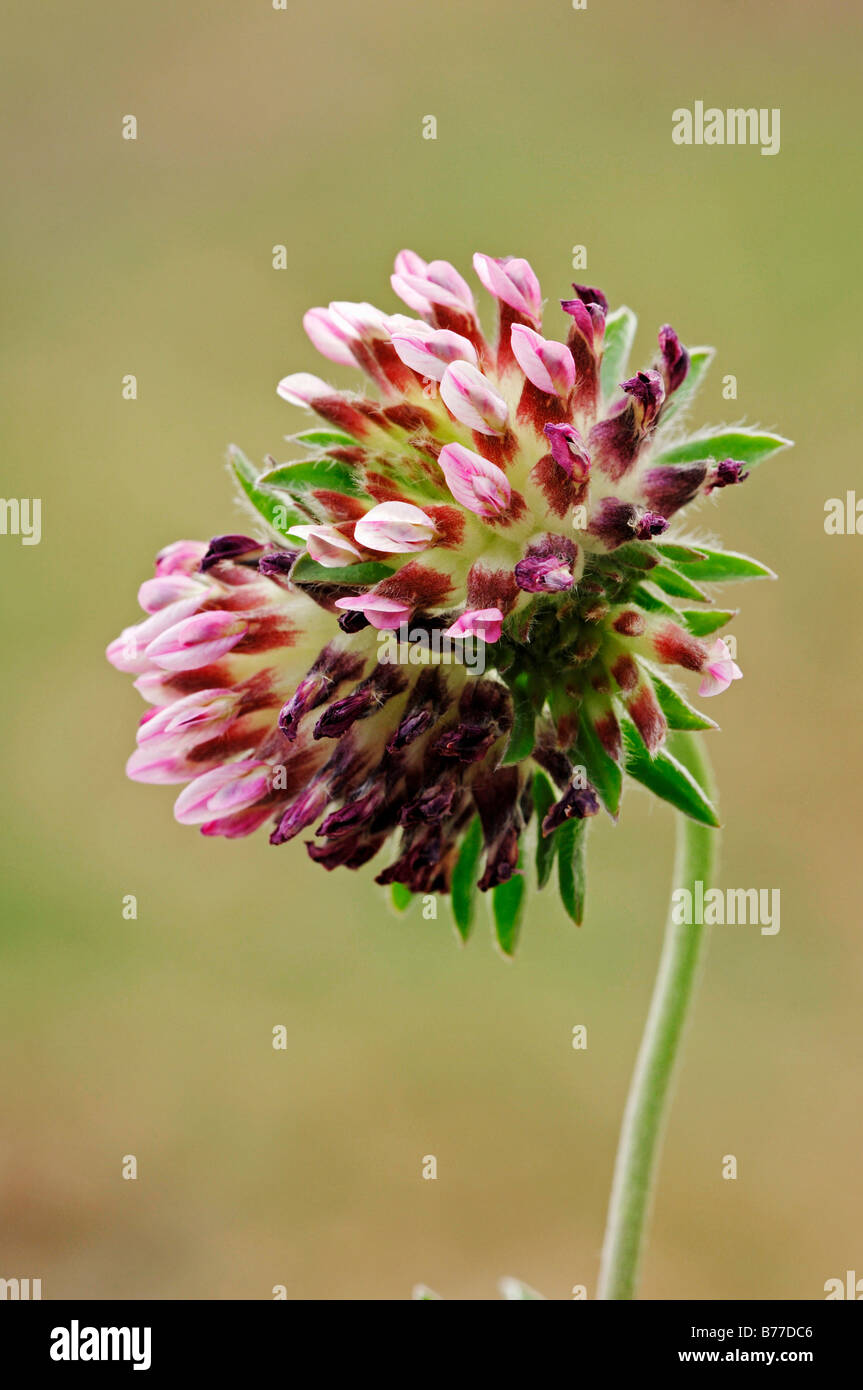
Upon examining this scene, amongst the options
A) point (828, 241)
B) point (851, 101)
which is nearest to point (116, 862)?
point (828, 241)

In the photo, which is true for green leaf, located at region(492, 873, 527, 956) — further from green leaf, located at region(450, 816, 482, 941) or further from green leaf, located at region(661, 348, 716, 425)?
green leaf, located at region(661, 348, 716, 425)

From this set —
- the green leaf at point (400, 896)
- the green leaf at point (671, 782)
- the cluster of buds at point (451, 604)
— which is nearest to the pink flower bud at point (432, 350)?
the cluster of buds at point (451, 604)

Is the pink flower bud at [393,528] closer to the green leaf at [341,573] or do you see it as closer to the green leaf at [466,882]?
the green leaf at [341,573]

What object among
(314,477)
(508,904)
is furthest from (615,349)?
(508,904)

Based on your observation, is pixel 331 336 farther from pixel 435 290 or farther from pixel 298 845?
pixel 298 845

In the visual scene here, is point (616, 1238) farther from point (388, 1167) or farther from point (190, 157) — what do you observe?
point (190, 157)
